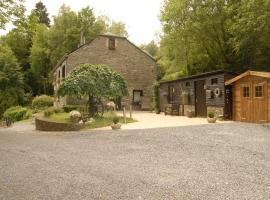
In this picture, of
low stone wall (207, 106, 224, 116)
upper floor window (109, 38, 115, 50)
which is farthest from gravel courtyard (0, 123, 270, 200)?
upper floor window (109, 38, 115, 50)

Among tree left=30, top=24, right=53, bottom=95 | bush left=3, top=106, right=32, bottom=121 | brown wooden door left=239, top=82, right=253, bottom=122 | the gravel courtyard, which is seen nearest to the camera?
the gravel courtyard

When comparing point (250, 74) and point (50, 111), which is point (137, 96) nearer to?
point (50, 111)

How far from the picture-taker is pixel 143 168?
25.8ft

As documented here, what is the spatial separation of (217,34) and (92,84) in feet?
45.1

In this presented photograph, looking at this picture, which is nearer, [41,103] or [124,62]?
[124,62]

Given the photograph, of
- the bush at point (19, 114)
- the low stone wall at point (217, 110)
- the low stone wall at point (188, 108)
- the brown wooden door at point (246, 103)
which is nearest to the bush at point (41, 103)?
the bush at point (19, 114)

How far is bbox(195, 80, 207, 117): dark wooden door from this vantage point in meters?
22.4

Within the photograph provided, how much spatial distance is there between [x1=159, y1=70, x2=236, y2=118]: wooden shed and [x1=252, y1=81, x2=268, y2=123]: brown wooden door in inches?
87.6

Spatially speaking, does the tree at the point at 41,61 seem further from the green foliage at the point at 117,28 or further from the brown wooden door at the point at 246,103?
the brown wooden door at the point at 246,103

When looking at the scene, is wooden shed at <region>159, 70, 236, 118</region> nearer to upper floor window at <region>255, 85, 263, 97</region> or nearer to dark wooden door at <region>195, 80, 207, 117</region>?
dark wooden door at <region>195, 80, 207, 117</region>

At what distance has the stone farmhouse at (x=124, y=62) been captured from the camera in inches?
1329

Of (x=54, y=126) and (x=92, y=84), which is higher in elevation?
(x=92, y=84)

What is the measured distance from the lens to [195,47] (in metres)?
30.0

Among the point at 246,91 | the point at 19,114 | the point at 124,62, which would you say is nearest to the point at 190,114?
the point at 246,91
